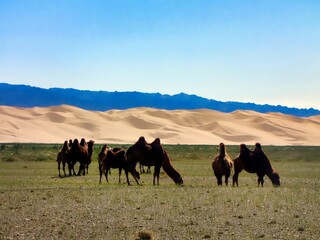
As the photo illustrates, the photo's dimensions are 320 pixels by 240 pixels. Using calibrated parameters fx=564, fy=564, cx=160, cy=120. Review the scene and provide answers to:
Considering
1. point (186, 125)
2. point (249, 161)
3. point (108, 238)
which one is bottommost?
point (108, 238)

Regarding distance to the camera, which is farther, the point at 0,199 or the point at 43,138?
the point at 43,138

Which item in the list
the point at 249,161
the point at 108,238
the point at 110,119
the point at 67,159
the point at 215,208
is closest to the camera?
the point at 108,238

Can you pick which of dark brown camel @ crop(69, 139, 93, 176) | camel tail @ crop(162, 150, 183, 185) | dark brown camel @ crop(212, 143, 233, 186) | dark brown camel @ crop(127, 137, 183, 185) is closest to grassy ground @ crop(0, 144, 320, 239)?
dark brown camel @ crop(212, 143, 233, 186)

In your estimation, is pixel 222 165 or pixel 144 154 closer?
pixel 222 165

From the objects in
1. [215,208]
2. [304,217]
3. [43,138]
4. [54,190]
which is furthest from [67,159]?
[43,138]

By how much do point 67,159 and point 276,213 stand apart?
1986cm

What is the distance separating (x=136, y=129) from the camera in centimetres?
17062

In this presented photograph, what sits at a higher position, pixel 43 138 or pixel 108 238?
Answer: pixel 43 138

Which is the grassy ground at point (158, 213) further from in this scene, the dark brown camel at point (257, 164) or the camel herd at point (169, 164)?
the dark brown camel at point (257, 164)

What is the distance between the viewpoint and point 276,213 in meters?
16.3

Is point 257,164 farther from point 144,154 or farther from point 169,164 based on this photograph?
point 144,154

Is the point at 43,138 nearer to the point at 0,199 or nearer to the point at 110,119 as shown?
the point at 110,119

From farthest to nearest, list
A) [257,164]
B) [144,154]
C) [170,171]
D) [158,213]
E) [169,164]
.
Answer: [170,171], [169,164], [257,164], [144,154], [158,213]

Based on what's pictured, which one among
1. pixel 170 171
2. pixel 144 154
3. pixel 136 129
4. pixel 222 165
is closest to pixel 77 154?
pixel 170 171
